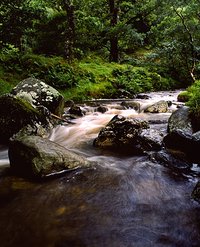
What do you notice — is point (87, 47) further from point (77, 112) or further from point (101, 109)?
point (77, 112)

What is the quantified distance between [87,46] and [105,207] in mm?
15676

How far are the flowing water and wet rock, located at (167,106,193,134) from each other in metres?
1.71

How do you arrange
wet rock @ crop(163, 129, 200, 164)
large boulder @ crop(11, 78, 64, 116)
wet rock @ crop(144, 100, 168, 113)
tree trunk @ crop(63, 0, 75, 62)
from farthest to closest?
tree trunk @ crop(63, 0, 75, 62) → wet rock @ crop(144, 100, 168, 113) → large boulder @ crop(11, 78, 64, 116) → wet rock @ crop(163, 129, 200, 164)

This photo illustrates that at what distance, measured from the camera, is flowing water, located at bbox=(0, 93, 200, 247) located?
3.27 meters

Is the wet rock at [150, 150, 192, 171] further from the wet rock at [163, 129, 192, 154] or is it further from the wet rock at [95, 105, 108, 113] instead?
the wet rock at [95, 105, 108, 113]

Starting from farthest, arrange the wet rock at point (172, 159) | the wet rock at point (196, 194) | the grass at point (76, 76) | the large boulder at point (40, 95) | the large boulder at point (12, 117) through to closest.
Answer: the grass at point (76, 76) → the large boulder at point (40, 95) → the large boulder at point (12, 117) → the wet rock at point (172, 159) → the wet rock at point (196, 194)

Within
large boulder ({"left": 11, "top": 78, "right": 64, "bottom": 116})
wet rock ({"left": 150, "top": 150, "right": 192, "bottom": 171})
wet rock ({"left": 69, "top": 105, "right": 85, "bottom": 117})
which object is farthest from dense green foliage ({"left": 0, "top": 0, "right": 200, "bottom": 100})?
wet rock ({"left": 150, "top": 150, "right": 192, "bottom": 171})

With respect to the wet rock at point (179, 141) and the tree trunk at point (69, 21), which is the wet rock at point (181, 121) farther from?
the tree trunk at point (69, 21)

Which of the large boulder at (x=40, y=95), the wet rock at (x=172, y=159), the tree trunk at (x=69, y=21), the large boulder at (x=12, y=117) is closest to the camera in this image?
the wet rock at (x=172, y=159)

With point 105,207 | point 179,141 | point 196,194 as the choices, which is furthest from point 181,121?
point 105,207

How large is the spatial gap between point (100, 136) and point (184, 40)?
34.4ft

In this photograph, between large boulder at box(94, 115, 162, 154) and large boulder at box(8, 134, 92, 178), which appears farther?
large boulder at box(94, 115, 162, 154)

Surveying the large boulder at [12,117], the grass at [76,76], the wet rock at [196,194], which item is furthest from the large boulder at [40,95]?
the wet rock at [196,194]

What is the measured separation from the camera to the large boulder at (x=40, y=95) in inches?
346
